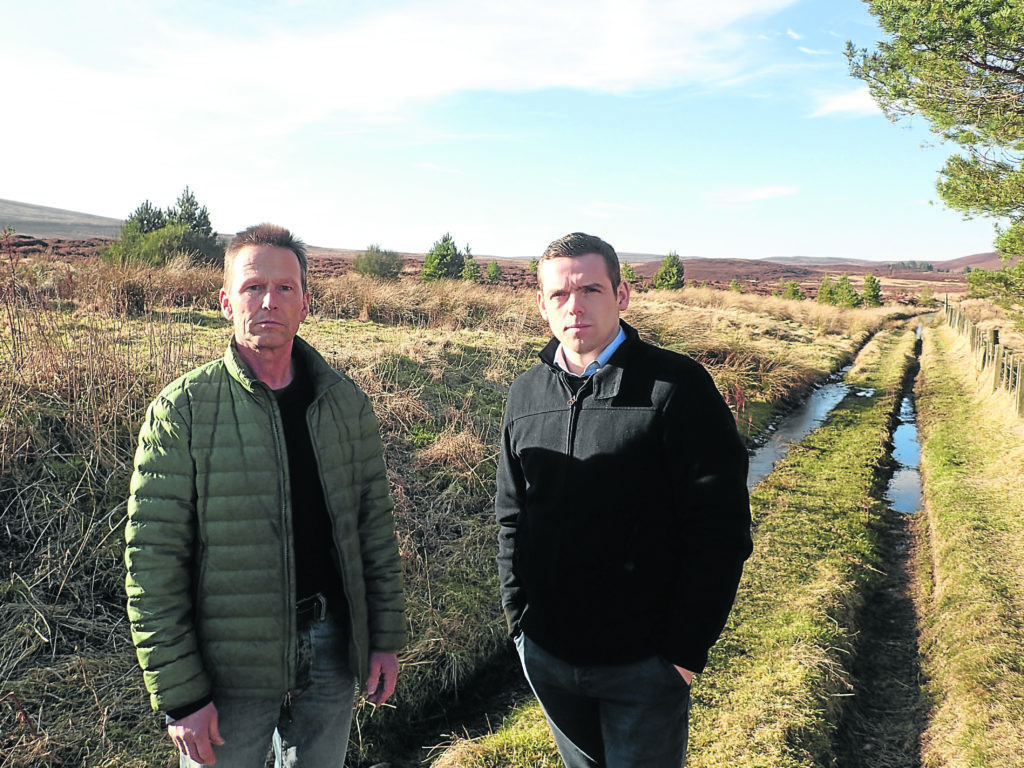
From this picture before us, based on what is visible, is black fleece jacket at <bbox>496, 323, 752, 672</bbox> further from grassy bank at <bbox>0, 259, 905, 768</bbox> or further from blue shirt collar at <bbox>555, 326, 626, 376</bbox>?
grassy bank at <bbox>0, 259, 905, 768</bbox>

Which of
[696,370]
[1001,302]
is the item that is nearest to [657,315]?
[1001,302]

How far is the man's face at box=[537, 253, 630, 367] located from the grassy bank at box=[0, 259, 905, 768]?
298cm

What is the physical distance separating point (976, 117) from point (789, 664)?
32.3 ft

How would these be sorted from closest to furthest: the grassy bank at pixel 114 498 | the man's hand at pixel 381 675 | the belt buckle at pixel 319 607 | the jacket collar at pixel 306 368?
the jacket collar at pixel 306 368 < the belt buckle at pixel 319 607 < the man's hand at pixel 381 675 < the grassy bank at pixel 114 498

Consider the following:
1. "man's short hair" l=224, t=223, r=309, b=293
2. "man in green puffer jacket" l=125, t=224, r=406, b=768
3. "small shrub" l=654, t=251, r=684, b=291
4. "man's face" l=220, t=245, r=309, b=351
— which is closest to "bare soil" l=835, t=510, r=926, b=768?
"man in green puffer jacket" l=125, t=224, r=406, b=768

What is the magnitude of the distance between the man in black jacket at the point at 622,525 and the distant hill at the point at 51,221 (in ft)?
310

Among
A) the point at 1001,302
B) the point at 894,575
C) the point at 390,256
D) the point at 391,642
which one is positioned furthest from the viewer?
the point at 390,256

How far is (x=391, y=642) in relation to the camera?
2191 millimetres

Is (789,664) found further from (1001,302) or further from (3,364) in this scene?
(1001,302)

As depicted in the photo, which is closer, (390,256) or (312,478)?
(312,478)

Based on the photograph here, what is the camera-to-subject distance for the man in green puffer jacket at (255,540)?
5.87ft

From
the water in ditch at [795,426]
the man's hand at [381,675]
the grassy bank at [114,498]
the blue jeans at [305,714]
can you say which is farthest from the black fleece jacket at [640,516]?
the water in ditch at [795,426]

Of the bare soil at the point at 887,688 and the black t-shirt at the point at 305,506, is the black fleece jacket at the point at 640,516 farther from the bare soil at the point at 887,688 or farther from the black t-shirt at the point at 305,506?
the bare soil at the point at 887,688

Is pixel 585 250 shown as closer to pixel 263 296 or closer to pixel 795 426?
pixel 263 296
